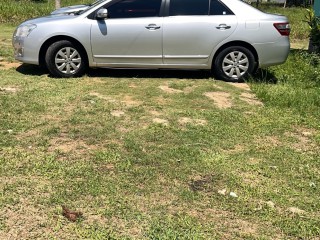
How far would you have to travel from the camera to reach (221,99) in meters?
6.32

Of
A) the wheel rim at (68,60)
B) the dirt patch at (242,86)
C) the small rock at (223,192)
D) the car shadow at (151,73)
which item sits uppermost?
the wheel rim at (68,60)

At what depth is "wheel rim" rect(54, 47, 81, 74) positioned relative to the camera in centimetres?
714

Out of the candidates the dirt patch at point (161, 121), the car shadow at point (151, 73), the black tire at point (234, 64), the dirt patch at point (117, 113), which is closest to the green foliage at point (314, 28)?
the car shadow at point (151, 73)

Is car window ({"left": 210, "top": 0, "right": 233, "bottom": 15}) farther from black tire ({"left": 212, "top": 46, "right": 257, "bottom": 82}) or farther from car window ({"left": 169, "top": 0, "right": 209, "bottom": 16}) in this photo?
black tire ({"left": 212, "top": 46, "right": 257, "bottom": 82})

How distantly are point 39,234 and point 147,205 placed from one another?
0.85 metres

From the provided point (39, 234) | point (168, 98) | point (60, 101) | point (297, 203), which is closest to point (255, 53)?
point (168, 98)

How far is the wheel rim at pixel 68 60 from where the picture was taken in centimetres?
714

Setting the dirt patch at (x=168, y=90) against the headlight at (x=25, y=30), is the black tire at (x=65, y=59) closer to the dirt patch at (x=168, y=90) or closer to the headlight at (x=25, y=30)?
the headlight at (x=25, y=30)

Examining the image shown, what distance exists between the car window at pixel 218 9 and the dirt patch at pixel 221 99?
5.02 ft

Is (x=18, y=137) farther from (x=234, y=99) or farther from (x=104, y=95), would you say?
(x=234, y=99)

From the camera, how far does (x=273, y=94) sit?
654cm

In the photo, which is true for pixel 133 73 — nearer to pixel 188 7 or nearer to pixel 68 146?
pixel 188 7

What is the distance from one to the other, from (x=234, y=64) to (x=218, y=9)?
0.98 metres

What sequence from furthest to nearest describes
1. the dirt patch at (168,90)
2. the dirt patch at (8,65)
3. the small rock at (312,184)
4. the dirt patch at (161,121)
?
the dirt patch at (8,65) < the dirt patch at (168,90) < the dirt patch at (161,121) < the small rock at (312,184)
